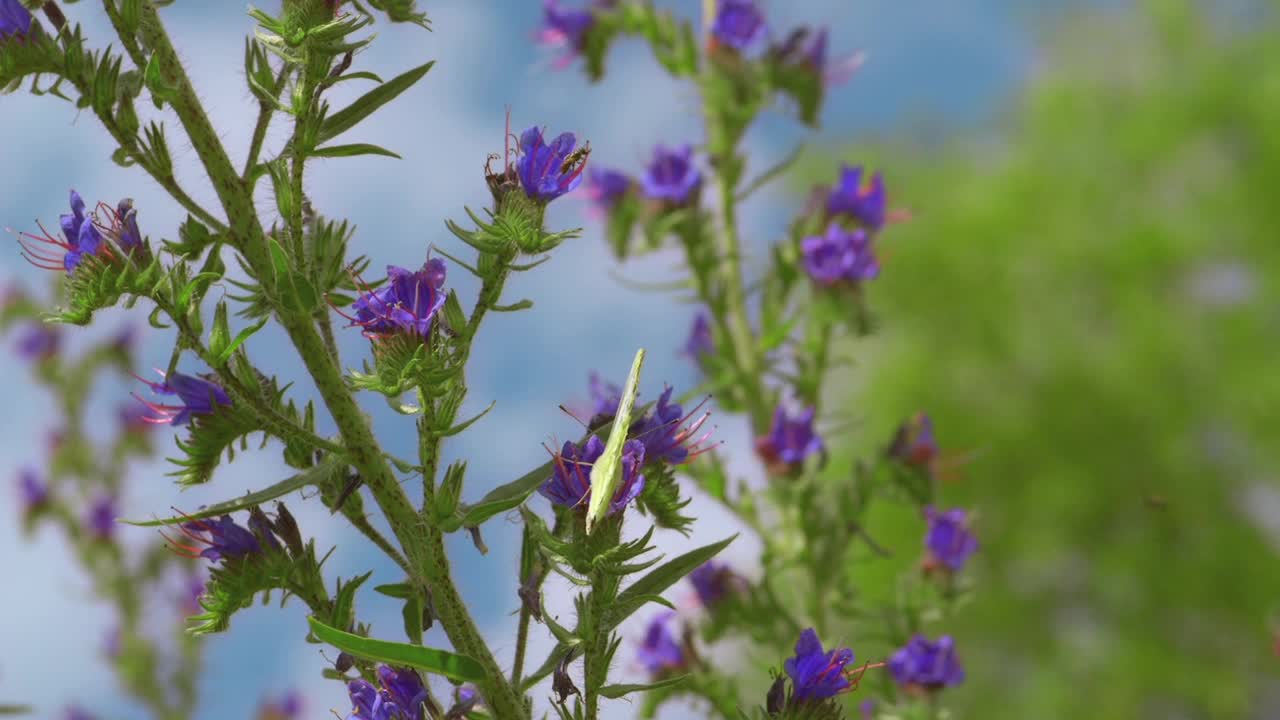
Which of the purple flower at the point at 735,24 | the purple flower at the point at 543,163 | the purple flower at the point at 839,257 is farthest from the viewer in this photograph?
the purple flower at the point at 735,24

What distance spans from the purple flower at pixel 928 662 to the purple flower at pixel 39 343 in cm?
536

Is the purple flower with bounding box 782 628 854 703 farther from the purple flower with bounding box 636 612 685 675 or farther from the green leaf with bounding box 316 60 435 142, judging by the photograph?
the purple flower with bounding box 636 612 685 675

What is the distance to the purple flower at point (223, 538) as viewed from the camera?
2.27m

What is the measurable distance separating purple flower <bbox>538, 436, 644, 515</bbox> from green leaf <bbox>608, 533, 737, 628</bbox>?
14 cm

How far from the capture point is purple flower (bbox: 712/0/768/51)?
13.9 feet

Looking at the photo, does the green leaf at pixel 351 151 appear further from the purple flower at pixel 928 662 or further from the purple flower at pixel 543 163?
the purple flower at pixel 928 662

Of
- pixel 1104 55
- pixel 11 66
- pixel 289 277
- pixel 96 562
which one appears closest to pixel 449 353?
pixel 289 277

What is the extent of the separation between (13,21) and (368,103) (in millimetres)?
644

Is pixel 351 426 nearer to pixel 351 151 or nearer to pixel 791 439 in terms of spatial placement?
pixel 351 151

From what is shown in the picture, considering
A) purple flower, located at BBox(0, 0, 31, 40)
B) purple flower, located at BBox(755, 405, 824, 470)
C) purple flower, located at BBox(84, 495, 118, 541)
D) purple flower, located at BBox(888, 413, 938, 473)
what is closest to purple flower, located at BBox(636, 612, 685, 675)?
purple flower, located at BBox(755, 405, 824, 470)

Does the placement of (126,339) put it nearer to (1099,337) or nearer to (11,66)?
(11,66)

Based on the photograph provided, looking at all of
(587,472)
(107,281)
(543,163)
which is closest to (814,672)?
(587,472)

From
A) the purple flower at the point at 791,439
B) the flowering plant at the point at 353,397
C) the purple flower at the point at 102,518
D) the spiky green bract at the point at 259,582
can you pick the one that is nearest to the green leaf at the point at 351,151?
the flowering plant at the point at 353,397

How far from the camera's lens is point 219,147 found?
217 centimetres
